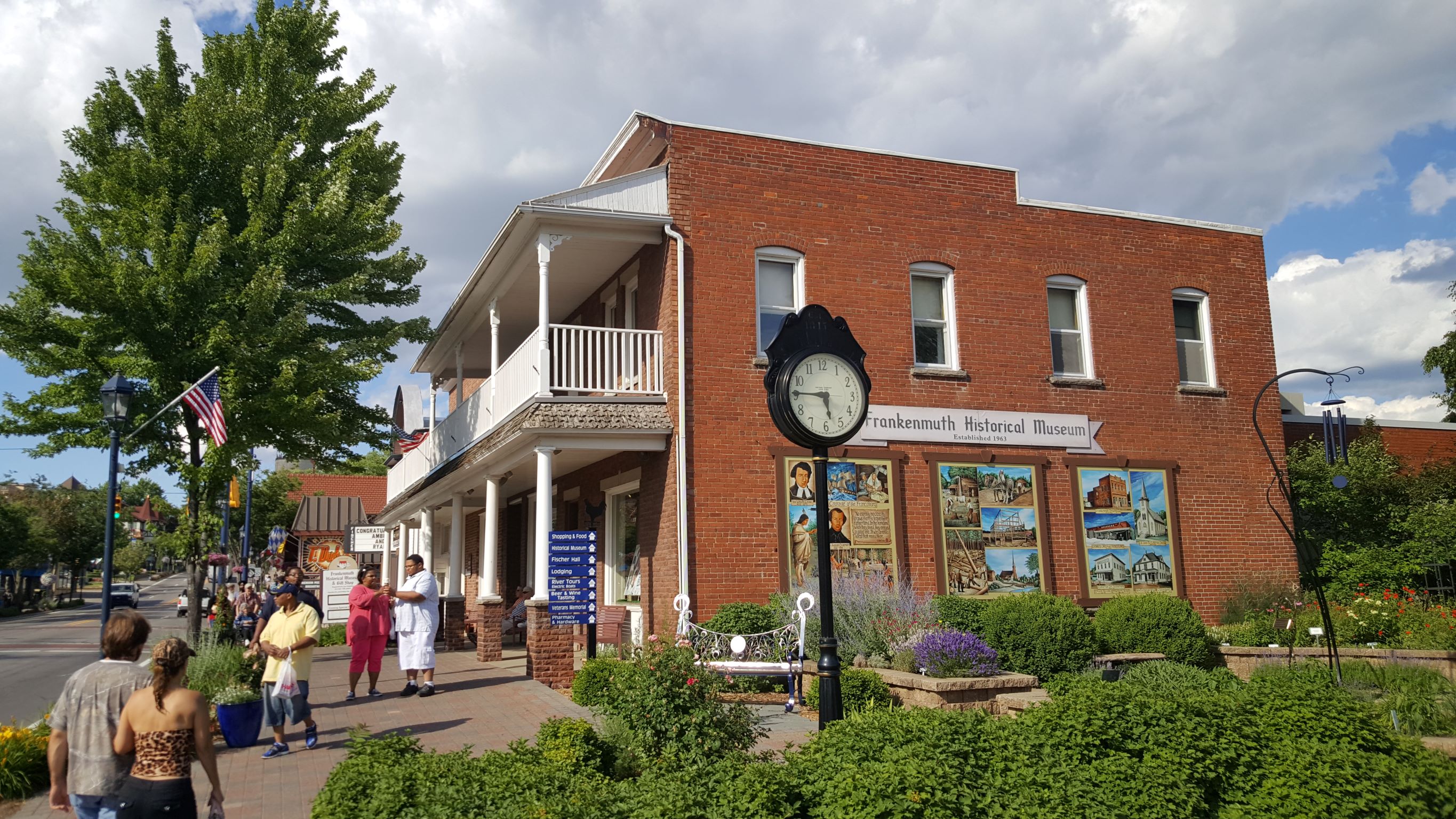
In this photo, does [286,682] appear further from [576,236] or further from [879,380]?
[879,380]

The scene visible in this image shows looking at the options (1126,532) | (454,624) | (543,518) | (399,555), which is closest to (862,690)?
(543,518)

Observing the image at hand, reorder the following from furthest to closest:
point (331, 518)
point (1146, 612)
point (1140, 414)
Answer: point (331, 518)
point (1140, 414)
point (1146, 612)

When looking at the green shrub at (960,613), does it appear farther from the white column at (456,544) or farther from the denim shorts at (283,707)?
the white column at (456,544)

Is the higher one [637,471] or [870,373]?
[870,373]

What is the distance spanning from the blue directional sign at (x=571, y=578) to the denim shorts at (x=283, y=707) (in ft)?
12.4

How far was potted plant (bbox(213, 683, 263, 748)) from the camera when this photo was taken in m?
9.17

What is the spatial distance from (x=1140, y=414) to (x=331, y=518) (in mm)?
37320

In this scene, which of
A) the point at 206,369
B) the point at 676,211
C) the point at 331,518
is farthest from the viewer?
the point at 331,518

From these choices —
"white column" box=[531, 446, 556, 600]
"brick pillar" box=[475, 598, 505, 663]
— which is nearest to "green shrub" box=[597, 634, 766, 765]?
"white column" box=[531, 446, 556, 600]

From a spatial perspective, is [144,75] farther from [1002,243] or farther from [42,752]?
[1002,243]

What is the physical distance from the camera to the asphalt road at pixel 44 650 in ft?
51.9

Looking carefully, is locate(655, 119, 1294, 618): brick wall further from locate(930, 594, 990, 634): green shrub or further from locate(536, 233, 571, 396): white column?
locate(930, 594, 990, 634): green shrub

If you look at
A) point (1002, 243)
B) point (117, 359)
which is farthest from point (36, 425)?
point (1002, 243)

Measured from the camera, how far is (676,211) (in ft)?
48.3
